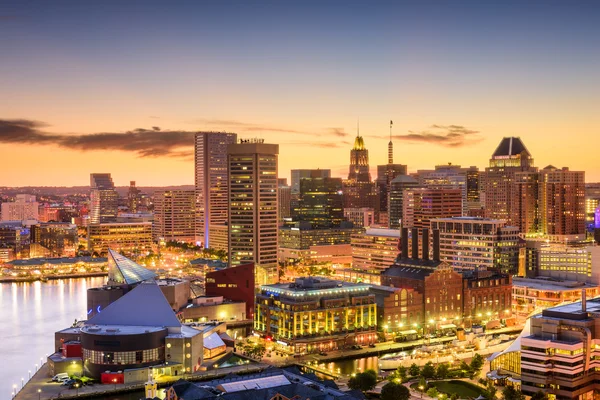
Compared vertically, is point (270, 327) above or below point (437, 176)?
below

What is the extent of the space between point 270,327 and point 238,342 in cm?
159

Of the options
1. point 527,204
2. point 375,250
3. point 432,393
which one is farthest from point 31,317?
point 527,204

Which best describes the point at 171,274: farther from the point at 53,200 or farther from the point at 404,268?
the point at 53,200

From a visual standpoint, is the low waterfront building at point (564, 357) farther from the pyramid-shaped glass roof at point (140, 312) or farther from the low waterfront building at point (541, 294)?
the low waterfront building at point (541, 294)

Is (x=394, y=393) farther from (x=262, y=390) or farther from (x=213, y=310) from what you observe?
(x=213, y=310)

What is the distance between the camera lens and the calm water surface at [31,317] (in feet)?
105

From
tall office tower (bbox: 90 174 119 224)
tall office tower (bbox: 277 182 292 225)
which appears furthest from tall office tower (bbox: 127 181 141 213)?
tall office tower (bbox: 277 182 292 225)

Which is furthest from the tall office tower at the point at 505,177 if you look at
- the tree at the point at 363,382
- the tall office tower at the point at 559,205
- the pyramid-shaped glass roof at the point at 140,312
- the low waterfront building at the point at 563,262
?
the tree at the point at 363,382

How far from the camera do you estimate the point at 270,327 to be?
35281mm

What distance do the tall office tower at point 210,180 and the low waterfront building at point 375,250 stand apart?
80.0 feet

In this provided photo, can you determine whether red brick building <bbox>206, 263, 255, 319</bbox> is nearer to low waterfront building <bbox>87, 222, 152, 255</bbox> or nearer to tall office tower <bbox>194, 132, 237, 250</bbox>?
tall office tower <bbox>194, 132, 237, 250</bbox>

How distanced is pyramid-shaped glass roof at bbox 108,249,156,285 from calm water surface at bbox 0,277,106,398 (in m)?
2.94

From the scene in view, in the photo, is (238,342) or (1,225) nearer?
(238,342)

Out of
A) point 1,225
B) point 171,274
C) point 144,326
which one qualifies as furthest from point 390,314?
point 1,225
